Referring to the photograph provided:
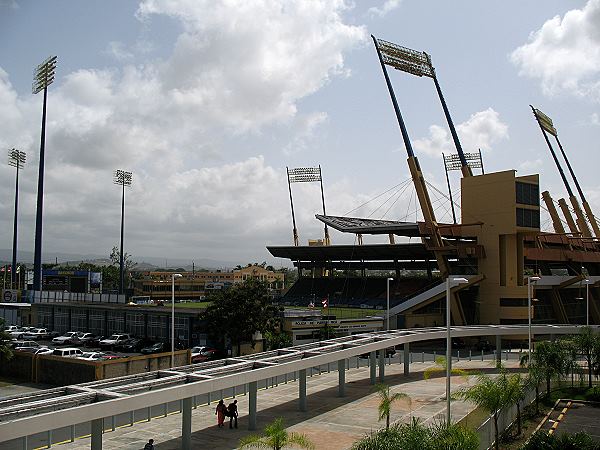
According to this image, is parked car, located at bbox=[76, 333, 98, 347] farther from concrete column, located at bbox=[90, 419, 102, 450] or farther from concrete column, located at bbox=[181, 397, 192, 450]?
concrete column, located at bbox=[90, 419, 102, 450]

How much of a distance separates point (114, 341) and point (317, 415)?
32182 millimetres

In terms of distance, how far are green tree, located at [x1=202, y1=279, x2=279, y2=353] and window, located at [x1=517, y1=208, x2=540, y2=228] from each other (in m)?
29.5

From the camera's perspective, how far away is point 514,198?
208ft

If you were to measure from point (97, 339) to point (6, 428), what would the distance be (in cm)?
4566

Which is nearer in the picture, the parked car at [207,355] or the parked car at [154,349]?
the parked car at [207,355]

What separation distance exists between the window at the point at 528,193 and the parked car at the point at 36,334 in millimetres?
52034

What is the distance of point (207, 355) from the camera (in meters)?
49.0

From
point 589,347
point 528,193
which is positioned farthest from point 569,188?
point 589,347

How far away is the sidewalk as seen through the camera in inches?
993

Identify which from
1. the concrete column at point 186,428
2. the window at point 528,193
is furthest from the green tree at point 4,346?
the window at point 528,193

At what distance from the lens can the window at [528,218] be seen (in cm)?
6406

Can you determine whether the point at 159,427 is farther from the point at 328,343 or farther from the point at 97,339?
the point at 97,339

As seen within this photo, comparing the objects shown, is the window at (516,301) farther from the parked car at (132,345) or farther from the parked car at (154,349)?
the parked car at (132,345)

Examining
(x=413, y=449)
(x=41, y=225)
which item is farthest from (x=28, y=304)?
(x=413, y=449)
